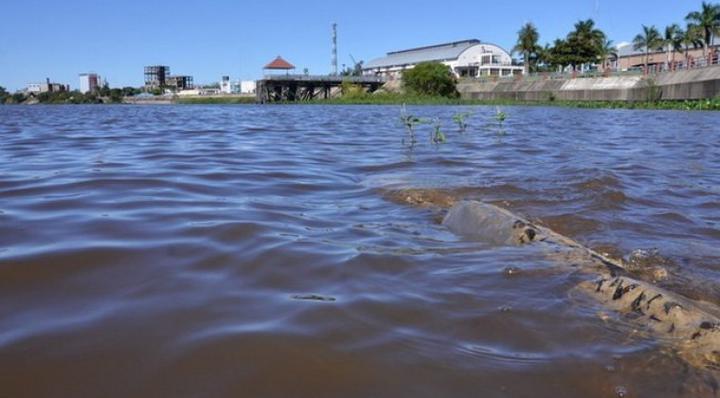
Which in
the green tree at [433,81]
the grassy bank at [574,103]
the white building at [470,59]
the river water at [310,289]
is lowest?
the river water at [310,289]

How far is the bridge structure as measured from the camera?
8306 centimetres

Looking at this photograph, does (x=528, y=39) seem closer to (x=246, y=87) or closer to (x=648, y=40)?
(x=648, y=40)

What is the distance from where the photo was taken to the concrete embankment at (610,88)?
34.3 meters

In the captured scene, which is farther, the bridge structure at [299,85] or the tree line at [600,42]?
the bridge structure at [299,85]

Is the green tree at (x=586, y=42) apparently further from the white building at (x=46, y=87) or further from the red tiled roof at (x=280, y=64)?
the white building at (x=46, y=87)

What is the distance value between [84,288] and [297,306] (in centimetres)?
108

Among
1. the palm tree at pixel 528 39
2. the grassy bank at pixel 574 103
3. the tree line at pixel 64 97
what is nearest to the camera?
the grassy bank at pixel 574 103

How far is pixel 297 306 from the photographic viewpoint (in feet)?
8.76

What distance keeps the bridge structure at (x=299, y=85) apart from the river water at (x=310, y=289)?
78228 millimetres

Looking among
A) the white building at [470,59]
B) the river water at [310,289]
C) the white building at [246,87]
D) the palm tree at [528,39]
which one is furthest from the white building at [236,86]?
Result: the river water at [310,289]

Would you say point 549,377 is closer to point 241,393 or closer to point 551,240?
point 241,393

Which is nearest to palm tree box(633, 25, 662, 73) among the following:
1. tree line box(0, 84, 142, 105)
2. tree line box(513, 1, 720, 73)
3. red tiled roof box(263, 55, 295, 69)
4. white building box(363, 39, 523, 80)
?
tree line box(513, 1, 720, 73)

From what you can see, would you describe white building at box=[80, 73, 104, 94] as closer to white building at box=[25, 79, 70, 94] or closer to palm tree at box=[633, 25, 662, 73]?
white building at box=[25, 79, 70, 94]

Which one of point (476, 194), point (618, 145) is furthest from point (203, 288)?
point (618, 145)
